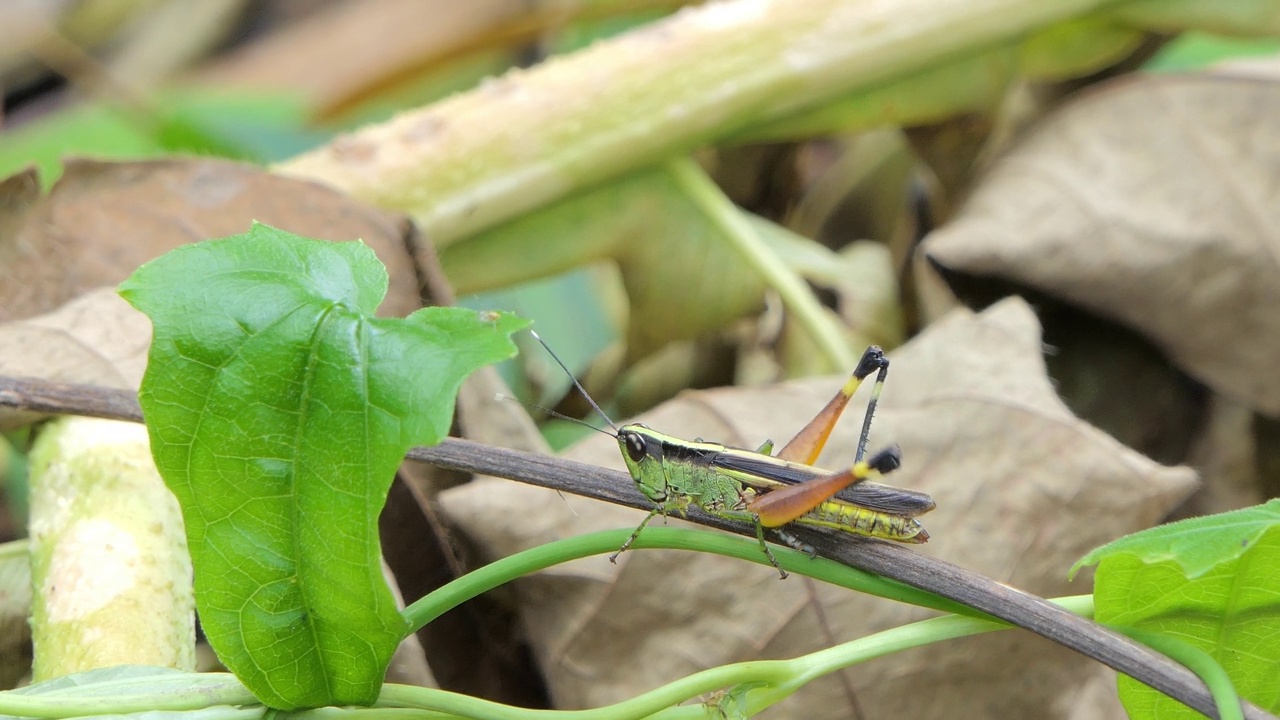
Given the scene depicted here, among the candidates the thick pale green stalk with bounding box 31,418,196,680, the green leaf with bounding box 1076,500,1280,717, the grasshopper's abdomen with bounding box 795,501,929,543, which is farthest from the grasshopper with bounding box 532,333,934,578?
the thick pale green stalk with bounding box 31,418,196,680

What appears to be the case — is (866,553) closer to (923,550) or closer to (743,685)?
(743,685)

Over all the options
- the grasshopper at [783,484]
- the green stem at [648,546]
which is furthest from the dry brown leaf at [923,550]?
the green stem at [648,546]

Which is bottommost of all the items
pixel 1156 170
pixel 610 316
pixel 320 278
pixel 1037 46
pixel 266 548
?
pixel 610 316

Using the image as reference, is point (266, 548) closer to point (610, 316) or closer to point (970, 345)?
point (970, 345)

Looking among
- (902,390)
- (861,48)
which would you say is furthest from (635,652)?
(861,48)

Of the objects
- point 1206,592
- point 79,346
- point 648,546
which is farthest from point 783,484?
point 79,346

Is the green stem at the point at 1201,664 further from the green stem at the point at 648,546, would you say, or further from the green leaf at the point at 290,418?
the green leaf at the point at 290,418
